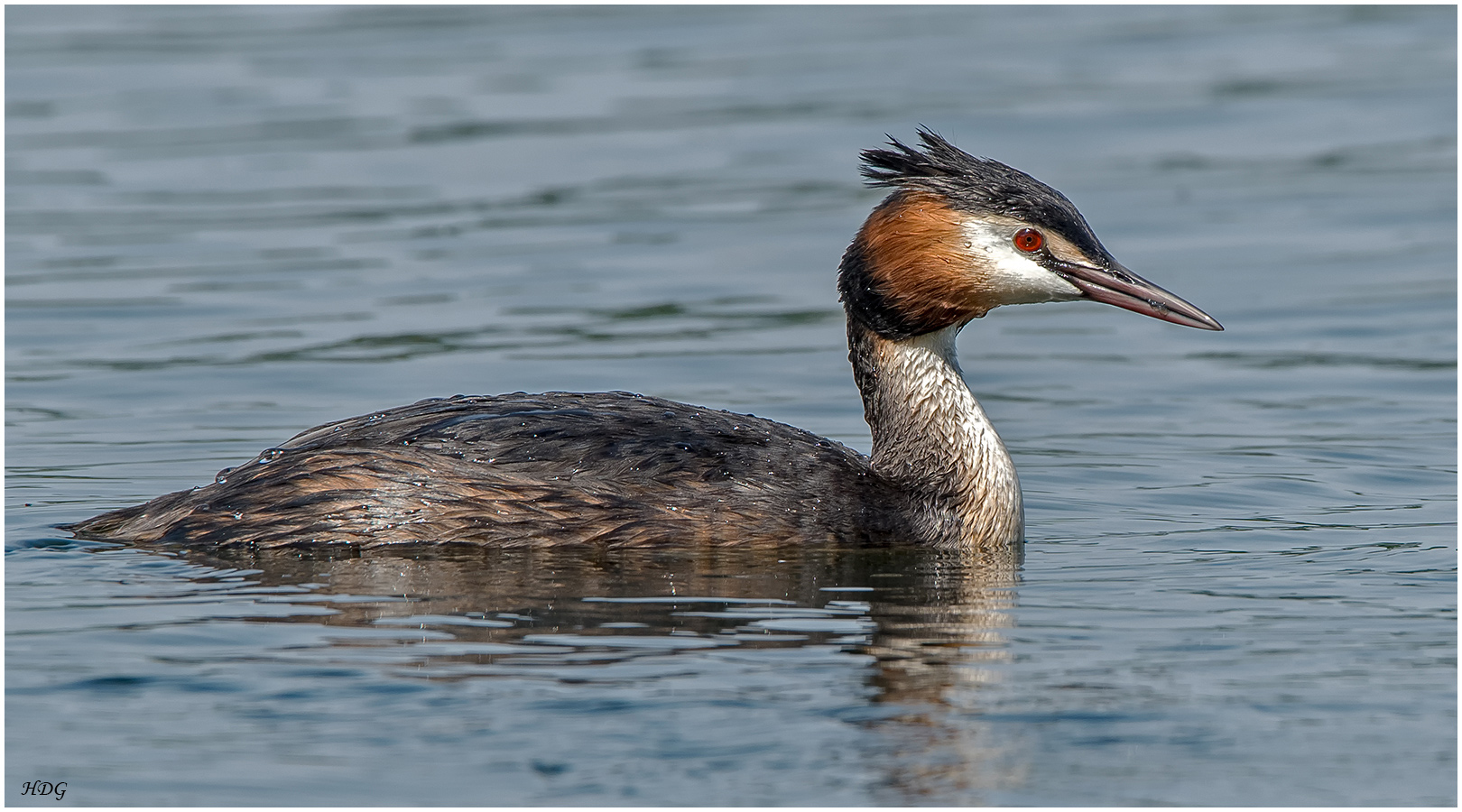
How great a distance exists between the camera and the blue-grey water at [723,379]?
6801 mm

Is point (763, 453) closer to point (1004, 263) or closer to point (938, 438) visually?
point (938, 438)

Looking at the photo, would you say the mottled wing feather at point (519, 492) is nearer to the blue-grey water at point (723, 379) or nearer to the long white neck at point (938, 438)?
the blue-grey water at point (723, 379)

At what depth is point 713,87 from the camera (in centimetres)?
2225

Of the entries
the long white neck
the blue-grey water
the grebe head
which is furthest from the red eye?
the blue-grey water

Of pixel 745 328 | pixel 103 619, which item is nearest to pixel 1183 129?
pixel 745 328

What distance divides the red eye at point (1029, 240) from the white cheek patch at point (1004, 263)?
0.02 m

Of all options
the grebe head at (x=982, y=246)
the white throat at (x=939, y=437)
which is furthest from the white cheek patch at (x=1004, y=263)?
the white throat at (x=939, y=437)

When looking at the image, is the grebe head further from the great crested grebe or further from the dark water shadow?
the dark water shadow

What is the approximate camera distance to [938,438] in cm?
989

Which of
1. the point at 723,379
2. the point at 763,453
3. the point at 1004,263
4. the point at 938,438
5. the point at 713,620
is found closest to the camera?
the point at 713,620

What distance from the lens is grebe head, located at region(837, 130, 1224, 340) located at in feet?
31.6

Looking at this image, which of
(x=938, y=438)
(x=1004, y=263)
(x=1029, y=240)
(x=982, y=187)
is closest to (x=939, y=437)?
(x=938, y=438)

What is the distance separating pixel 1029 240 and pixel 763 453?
1.41 metres

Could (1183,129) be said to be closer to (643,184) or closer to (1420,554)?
(643,184)
